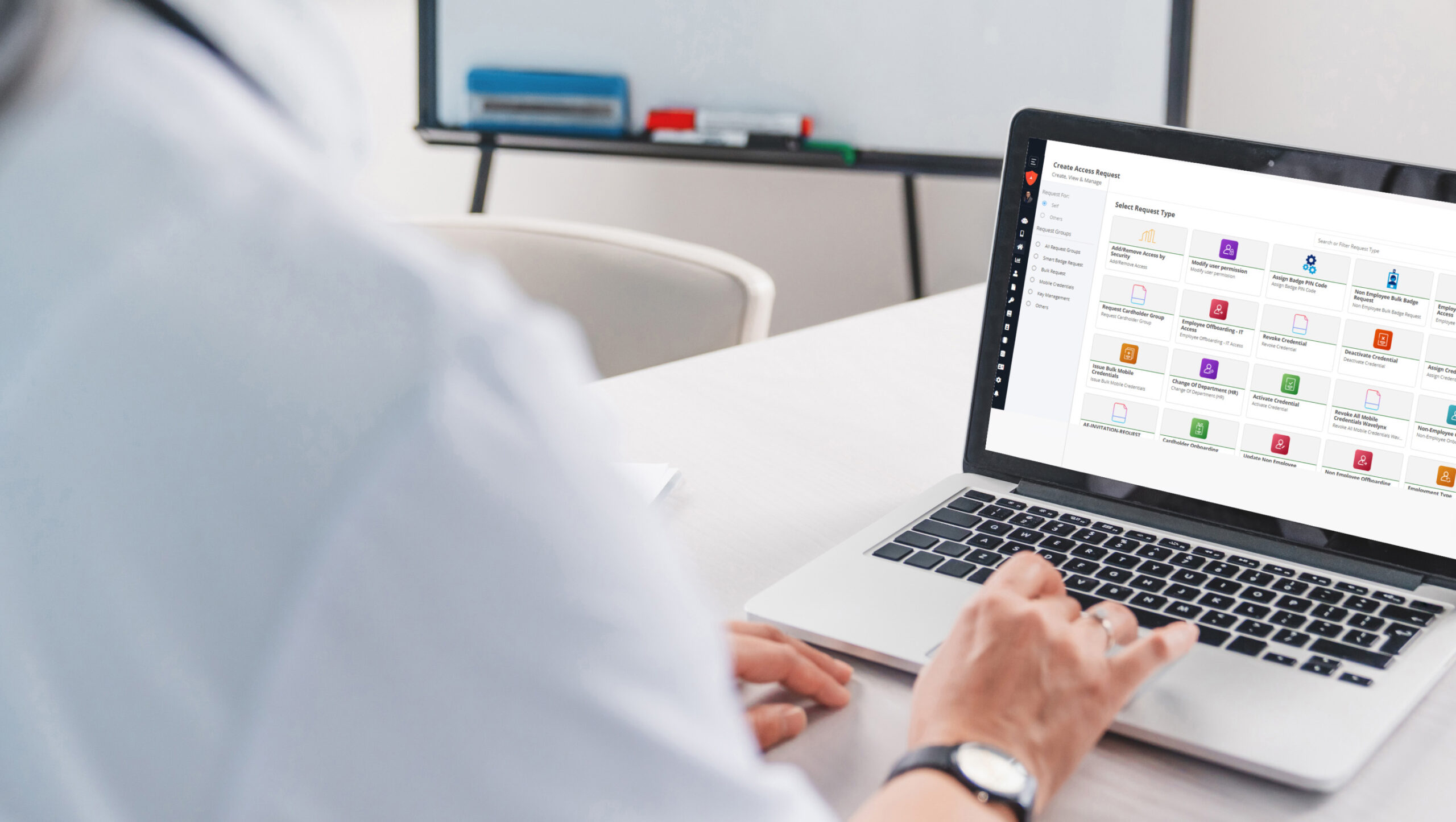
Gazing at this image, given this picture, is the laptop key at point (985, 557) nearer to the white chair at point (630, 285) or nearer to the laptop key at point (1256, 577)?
the laptop key at point (1256, 577)

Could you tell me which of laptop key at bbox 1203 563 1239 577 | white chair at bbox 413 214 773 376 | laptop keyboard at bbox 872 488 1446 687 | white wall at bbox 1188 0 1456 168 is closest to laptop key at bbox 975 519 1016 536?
laptop keyboard at bbox 872 488 1446 687

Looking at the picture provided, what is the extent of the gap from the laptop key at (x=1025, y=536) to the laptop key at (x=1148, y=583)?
0.21 ft

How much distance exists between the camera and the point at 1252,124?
2129 mm

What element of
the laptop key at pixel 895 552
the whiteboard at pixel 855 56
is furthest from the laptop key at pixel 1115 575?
the whiteboard at pixel 855 56

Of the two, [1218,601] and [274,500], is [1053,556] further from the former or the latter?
[274,500]

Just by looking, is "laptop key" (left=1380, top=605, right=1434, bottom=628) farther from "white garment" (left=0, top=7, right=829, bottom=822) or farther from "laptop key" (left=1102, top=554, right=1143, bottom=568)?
"white garment" (left=0, top=7, right=829, bottom=822)

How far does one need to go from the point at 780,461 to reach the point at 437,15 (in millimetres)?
1589

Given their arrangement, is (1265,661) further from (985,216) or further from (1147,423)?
(985,216)

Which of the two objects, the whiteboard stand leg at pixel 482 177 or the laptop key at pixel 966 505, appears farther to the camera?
the whiteboard stand leg at pixel 482 177

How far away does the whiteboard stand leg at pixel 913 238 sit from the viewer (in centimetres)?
227

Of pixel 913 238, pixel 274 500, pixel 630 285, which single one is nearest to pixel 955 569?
pixel 274 500

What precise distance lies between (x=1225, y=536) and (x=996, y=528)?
5.2 inches

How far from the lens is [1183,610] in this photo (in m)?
0.63

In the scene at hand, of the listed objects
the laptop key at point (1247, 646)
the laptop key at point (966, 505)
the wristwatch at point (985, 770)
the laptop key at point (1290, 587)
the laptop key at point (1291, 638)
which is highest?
the laptop key at point (966, 505)
